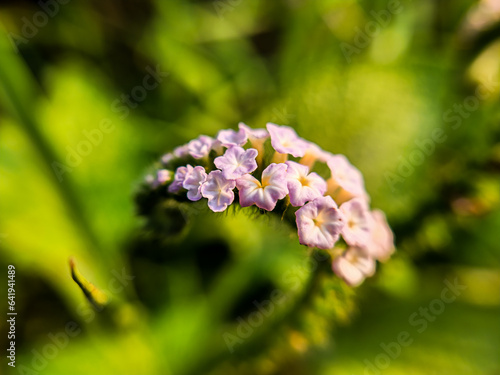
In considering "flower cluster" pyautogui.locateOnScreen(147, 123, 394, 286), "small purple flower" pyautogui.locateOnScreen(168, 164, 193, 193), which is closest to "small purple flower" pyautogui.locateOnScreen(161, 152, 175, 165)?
"flower cluster" pyautogui.locateOnScreen(147, 123, 394, 286)

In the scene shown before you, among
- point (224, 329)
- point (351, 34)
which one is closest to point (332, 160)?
point (224, 329)

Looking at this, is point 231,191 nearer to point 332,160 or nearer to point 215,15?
point 332,160

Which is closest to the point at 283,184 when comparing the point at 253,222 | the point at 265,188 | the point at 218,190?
the point at 265,188

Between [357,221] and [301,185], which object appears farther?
[357,221]

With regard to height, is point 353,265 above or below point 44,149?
above

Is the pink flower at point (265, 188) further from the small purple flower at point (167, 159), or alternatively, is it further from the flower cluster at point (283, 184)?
the small purple flower at point (167, 159)

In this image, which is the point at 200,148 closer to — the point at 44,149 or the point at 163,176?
the point at 163,176

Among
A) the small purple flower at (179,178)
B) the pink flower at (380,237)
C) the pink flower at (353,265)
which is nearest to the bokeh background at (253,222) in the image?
the pink flower at (380,237)
